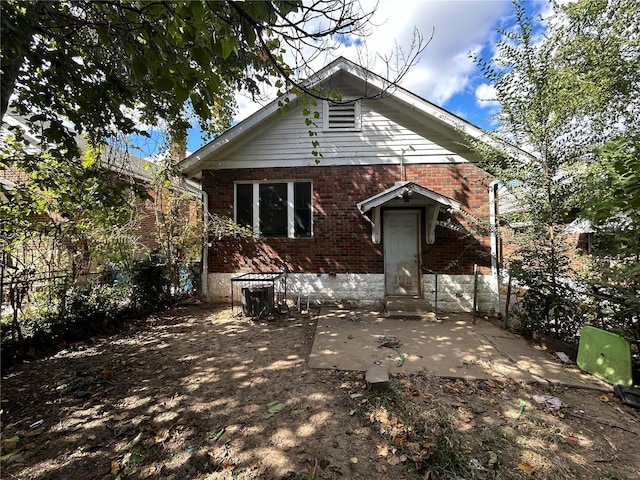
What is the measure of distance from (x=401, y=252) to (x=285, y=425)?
18.1ft

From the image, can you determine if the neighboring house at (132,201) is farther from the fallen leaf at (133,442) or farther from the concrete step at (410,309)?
the concrete step at (410,309)

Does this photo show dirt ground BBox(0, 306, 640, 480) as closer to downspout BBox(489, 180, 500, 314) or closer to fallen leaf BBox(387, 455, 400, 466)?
fallen leaf BBox(387, 455, 400, 466)

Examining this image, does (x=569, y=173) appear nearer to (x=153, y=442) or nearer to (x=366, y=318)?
(x=366, y=318)

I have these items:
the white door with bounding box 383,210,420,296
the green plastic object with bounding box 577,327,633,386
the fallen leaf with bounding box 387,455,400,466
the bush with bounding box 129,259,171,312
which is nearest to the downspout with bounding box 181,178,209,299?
the bush with bounding box 129,259,171,312

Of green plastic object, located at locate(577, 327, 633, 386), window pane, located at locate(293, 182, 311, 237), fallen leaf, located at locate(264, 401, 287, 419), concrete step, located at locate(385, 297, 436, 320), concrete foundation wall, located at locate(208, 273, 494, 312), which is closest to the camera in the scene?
fallen leaf, located at locate(264, 401, 287, 419)

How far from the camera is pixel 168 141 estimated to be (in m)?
6.91

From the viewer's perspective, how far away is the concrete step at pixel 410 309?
616cm

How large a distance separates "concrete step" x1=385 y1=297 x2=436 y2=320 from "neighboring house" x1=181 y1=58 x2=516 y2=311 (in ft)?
1.66

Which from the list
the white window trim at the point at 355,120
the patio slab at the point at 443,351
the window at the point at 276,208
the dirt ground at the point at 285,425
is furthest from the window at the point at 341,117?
the dirt ground at the point at 285,425

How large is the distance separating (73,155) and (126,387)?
3020mm

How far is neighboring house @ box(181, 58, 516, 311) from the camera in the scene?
22.4 feet


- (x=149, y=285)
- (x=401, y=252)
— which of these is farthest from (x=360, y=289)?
(x=149, y=285)

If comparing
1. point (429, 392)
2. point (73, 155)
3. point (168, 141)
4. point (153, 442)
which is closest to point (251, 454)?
point (153, 442)

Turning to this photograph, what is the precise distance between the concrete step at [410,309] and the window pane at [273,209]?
3.47 m
